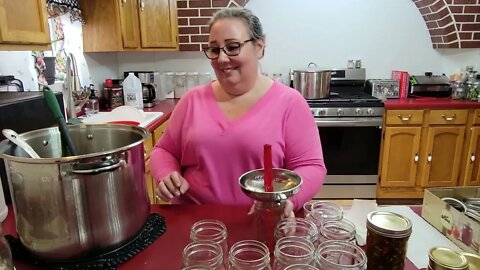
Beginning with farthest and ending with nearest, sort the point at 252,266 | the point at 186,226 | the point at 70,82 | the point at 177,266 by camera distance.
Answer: the point at 70,82
the point at 186,226
the point at 177,266
the point at 252,266

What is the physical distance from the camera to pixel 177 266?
2.29ft

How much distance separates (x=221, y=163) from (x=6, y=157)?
0.64m

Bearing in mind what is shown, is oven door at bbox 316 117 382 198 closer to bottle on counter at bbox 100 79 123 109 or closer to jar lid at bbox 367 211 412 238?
bottle on counter at bbox 100 79 123 109

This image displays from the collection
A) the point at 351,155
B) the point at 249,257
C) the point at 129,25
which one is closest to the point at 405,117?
the point at 351,155

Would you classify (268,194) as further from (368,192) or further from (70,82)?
(368,192)

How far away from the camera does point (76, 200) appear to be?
2.11 ft

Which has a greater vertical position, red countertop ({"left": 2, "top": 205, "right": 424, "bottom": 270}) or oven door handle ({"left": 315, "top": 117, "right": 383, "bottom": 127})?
red countertop ({"left": 2, "top": 205, "right": 424, "bottom": 270})

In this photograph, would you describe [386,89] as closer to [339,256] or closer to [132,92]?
[132,92]

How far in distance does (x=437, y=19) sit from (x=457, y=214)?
9.73 ft

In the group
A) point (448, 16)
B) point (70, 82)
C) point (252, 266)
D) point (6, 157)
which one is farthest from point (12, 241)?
point (448, 16)

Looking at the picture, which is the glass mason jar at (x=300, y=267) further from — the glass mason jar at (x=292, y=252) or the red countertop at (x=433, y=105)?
the red countertop at (x=433, y=105)

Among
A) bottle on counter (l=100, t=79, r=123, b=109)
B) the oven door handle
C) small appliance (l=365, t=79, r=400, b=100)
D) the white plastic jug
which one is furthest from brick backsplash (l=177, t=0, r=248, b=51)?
small appliance (l=365, t=79, r=400, b=100)

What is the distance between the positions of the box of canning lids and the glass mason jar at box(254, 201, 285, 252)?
500 millimetres

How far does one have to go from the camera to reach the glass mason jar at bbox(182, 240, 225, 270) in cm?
61
